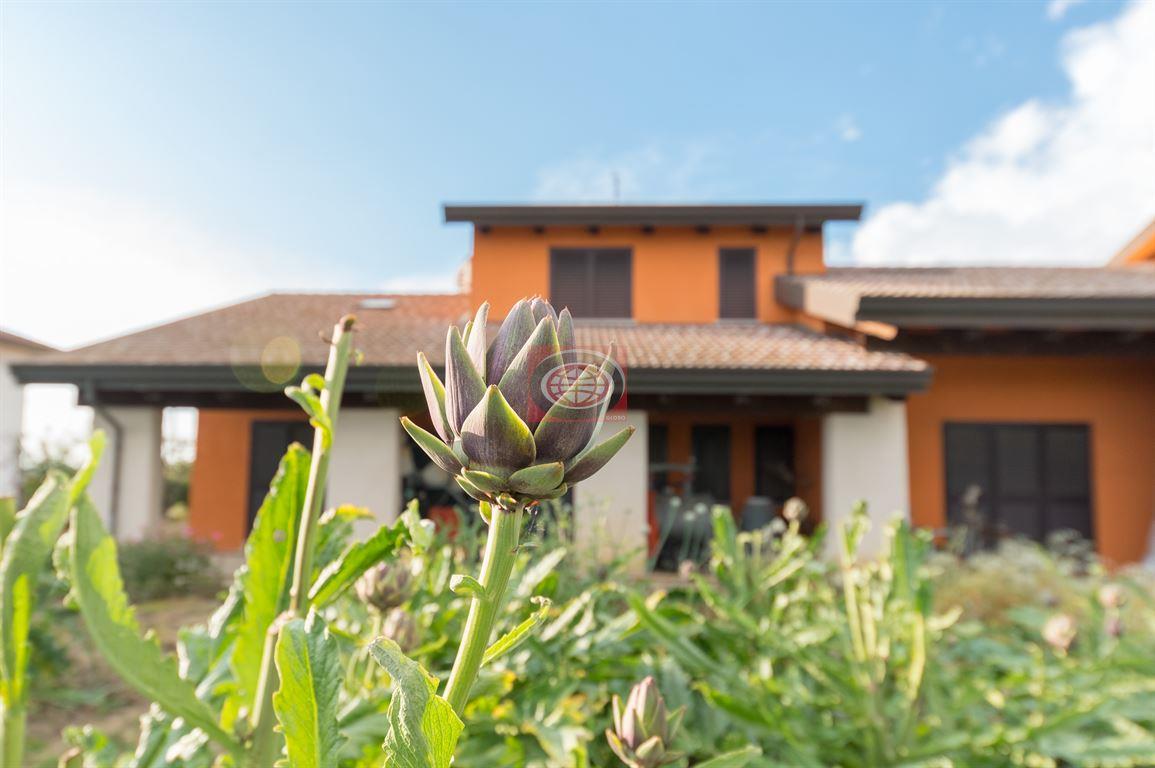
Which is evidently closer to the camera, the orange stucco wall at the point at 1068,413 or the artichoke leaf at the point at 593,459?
the artichoke leaf at the point at 593,459

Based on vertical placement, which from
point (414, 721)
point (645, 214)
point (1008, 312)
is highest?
point (645, 214)

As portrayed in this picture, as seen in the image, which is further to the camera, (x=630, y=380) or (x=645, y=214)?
(x=645, y=214)

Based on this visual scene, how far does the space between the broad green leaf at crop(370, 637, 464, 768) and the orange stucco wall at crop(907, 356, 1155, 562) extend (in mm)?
8384

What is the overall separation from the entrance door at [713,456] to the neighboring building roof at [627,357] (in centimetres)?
164

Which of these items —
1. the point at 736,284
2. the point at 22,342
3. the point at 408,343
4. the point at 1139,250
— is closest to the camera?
the point at 408,343

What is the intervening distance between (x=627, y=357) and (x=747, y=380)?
1.68 meters

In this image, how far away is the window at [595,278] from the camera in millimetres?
8898

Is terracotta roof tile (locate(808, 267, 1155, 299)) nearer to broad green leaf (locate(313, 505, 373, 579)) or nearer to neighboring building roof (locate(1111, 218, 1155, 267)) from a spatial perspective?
neighboring building roof (locate(1111, 218, 1155, 267))

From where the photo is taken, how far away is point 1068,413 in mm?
7816

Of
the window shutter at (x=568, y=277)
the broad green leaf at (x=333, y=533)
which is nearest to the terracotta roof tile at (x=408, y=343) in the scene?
the window shutter at (x=568, y=277)

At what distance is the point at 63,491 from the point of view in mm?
864

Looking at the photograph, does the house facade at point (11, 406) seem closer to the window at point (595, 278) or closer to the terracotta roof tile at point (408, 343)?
the terracotta roof tile at point (408, 343)

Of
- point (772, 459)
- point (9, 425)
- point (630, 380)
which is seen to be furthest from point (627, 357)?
point (9, 425)
